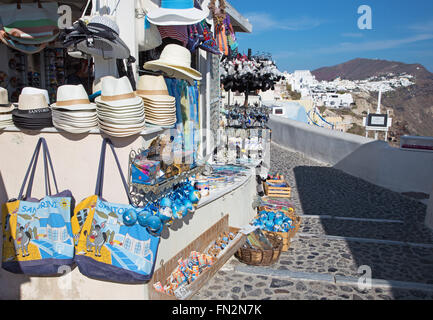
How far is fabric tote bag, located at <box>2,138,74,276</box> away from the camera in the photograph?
3.25 metres

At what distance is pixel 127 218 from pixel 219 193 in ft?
5.98

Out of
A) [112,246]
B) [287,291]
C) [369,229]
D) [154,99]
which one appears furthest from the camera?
[369,229]

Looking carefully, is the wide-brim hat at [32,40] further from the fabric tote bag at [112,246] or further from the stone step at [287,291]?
the stone step at [287,291]

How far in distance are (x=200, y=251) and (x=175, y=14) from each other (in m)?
2.86

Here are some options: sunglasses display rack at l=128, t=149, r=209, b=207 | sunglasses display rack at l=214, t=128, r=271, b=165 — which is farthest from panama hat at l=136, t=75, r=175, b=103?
sunglasses display rack at l=214, t=128, r=271, b=165

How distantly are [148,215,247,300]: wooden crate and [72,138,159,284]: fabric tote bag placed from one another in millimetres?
264

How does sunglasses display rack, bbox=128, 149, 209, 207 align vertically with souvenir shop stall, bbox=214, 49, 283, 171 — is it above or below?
A: below

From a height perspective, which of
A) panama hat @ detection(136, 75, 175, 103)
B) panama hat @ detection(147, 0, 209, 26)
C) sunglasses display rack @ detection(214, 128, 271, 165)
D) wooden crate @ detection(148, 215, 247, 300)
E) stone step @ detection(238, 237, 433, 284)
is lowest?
stone step @ detection(238, 237, 433, 284)

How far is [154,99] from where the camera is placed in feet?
11.7

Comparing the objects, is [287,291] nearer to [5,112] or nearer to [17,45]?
[5,112]

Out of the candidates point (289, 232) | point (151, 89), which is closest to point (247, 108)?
point (289, 232)

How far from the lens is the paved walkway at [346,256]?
4.02 metres

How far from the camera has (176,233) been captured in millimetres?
3701

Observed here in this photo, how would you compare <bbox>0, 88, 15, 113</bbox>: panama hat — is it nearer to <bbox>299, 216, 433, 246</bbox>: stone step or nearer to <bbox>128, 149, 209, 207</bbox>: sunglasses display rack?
<bbox>128, 149, 209, 207</bbox>: sunglasses display rack
